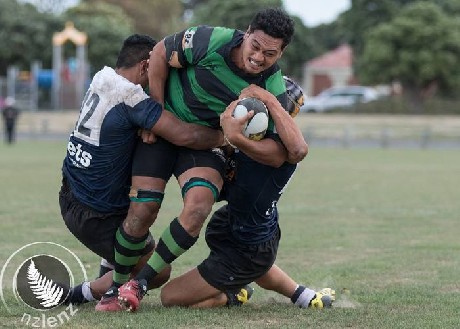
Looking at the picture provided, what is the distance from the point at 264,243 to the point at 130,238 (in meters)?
0.95

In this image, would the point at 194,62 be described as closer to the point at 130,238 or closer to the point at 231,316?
the point at 130,238

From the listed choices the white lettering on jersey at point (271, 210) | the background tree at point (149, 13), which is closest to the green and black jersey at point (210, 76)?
the white lettering on jersey at point (271, 210)

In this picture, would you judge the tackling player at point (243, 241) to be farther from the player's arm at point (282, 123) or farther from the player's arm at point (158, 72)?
the player's arm at point (158, 72)

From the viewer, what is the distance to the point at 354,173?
23.6 m

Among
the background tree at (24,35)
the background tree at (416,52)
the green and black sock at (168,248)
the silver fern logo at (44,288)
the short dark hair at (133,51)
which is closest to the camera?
the silver fern logo at (44,288)

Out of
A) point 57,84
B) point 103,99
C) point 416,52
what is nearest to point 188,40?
point 103,99

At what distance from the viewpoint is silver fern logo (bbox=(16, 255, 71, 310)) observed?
21.0 feet

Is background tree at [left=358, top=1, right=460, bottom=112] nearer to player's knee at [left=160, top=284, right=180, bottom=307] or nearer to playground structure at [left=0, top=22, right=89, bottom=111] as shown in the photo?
playground structure at [left=0, top=22, right=89, bottom=111]

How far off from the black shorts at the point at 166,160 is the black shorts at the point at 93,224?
39 cm

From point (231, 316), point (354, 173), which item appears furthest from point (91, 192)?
point (354, 173)

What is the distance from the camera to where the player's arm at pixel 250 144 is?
20.5 ft

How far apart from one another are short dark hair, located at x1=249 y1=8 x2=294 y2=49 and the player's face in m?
0.03

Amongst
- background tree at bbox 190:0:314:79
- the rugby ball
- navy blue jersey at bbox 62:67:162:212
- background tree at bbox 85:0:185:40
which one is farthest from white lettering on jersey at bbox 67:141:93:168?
background tree at bbox 85:0:185:40

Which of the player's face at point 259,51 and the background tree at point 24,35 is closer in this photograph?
the player's face at point 259,51
